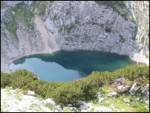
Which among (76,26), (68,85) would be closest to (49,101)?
(68,85)

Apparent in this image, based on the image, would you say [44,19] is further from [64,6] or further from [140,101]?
[140,101]

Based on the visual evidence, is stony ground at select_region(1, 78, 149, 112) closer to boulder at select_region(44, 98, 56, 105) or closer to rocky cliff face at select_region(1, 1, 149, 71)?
boulder at select_region(44, 98, 56, 105)

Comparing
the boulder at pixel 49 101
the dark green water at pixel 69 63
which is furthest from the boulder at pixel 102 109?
the dark green water at pixel 69 63

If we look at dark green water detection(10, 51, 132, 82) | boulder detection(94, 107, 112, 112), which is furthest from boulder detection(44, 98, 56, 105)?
dark green water detection(10, 51, 132, 82)

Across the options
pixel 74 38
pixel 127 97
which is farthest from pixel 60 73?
pixel 127 97

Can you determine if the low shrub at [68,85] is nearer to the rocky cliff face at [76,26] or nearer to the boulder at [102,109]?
the boulder at [102,109]

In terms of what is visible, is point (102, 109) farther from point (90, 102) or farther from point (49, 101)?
point (49, 101)
